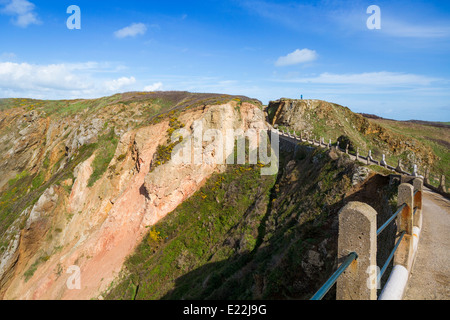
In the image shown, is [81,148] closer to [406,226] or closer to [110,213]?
[110,213]

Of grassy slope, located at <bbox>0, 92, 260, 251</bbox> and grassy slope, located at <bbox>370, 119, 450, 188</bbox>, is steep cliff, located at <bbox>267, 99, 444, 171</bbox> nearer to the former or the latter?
grassy slope, located at <bbox>370, 119, 450, 188</bbox>

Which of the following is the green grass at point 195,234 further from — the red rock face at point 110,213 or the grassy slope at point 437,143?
the grassy slope at point 437,143

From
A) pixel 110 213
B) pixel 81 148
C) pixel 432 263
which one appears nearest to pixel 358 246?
pixel 432 263

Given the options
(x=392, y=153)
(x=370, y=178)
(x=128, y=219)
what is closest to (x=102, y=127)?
(x=128, y=219)

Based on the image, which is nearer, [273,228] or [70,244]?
[273,228]

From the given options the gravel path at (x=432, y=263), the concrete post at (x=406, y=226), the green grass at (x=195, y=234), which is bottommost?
the green grass at (x=195, y=234)

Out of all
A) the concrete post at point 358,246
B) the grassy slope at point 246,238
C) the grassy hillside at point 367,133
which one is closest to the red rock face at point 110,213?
the grassy slope at point 246,238
